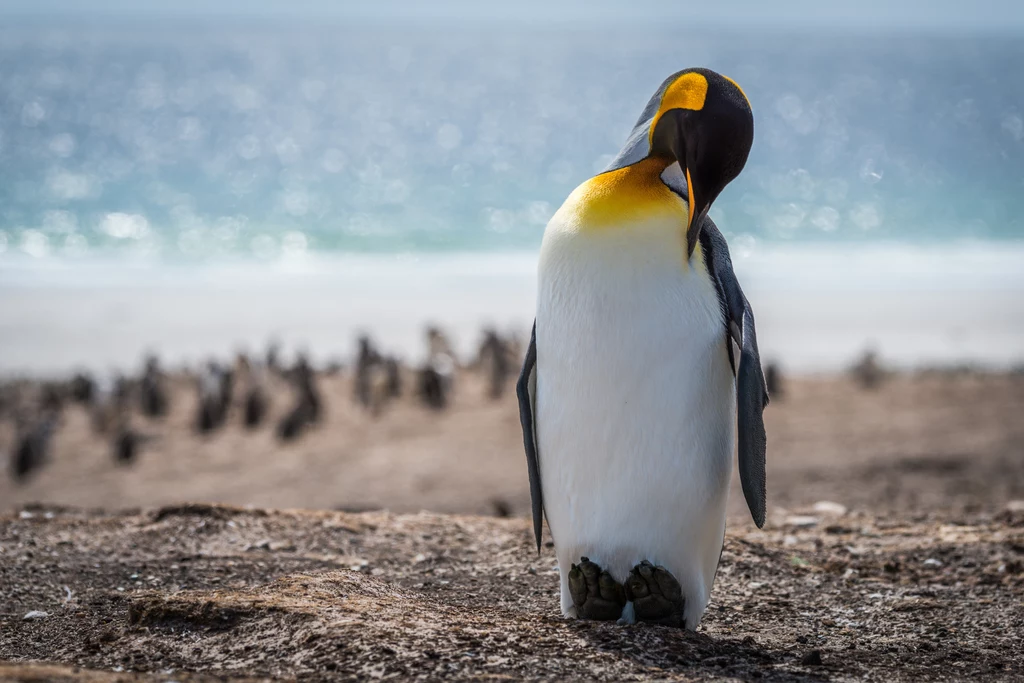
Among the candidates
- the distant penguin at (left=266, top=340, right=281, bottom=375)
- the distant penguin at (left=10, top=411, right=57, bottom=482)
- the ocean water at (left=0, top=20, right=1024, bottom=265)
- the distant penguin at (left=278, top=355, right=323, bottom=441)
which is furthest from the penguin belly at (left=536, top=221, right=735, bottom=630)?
the distant penguin at (left=266, top=340, right=281, bottom=375)

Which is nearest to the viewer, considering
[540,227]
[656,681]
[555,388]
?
[656,681]

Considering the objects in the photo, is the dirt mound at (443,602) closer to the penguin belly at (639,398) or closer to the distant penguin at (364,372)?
the penguin belly at (639,398)

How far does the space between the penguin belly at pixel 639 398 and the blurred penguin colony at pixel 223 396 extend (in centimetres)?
760

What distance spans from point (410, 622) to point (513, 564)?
155 cm

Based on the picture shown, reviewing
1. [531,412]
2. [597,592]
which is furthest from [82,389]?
[597,592]

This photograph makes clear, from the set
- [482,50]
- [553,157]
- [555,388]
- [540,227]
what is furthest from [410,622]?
[482,50]

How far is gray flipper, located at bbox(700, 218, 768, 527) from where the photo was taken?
3441 millimetres

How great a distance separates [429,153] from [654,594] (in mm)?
42908

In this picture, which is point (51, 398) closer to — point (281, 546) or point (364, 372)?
point (364, 372)

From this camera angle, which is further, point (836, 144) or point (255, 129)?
point (255, 129)

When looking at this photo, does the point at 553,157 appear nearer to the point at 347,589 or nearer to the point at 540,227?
the point at 540,227

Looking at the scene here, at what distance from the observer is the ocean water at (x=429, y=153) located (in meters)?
30.6

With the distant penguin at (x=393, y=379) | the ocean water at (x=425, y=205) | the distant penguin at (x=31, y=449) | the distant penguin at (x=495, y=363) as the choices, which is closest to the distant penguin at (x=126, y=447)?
the distant penguin at (x=31, y=449)

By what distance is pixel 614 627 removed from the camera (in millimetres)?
3342
